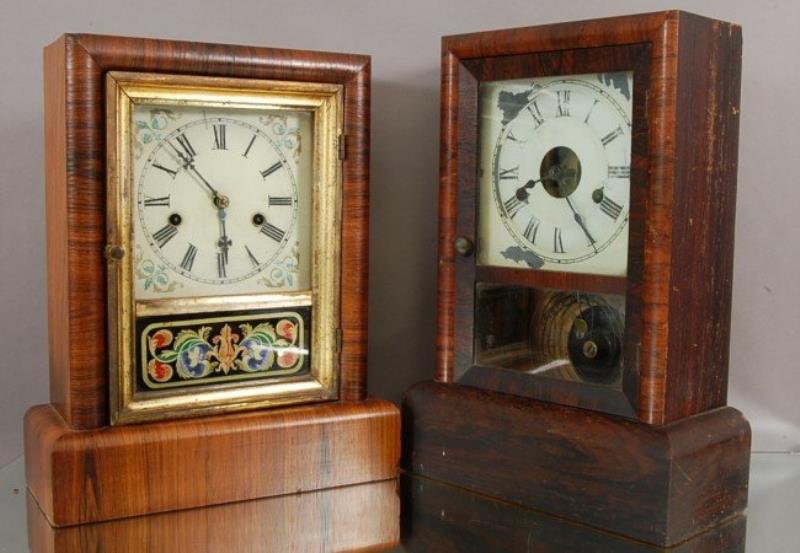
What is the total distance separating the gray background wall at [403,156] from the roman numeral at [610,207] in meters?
0.48

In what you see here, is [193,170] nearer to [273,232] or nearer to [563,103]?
[273,232]

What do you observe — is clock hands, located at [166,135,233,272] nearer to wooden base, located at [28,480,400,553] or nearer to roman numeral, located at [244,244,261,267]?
roman numeral, located at [244,244,261,267]

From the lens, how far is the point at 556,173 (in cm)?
151

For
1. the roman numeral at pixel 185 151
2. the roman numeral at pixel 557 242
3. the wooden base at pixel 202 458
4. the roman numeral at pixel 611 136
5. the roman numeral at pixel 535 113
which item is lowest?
the wooden base at pixel 202 458

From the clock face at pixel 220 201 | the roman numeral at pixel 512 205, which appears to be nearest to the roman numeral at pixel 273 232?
the clock face at pixel 220 201

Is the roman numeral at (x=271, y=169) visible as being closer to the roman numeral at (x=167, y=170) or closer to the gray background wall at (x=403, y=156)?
the roman numeral at (x=167, y=170)

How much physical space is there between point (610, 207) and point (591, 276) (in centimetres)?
10

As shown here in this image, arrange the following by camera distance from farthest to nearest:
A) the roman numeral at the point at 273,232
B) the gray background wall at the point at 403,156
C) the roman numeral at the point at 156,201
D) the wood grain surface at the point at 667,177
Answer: the gray background wall at the point at 403,156 → the roman numeral at the point at 273,232 → the roman numeral at the point at 156,201 → the wood grain surface at the point at 667,177

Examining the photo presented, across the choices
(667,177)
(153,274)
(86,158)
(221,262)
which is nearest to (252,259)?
(221,262)

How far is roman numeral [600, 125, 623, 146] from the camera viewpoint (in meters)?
1.44

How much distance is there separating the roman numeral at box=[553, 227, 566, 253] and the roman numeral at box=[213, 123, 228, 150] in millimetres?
485

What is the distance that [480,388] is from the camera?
158 centimetres

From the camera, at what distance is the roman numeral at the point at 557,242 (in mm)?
1508

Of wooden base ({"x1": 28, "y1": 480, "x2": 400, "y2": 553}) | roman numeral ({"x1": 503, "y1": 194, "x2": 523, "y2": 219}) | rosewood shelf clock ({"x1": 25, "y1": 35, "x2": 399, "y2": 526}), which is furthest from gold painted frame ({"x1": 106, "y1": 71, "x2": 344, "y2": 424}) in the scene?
roman numeral ({"x1": 503, "y1": 194, "x2": 523, "y2": 219})
